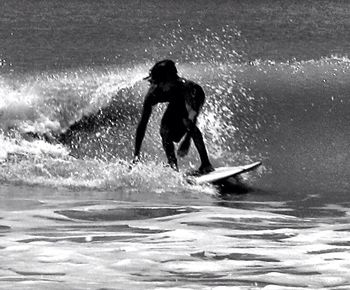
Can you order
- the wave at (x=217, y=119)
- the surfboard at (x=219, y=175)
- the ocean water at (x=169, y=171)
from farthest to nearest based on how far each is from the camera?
the wave at (x=217, y=119), the surfboard at (x=219, y=175), the ocean water at (x=169, y=171)

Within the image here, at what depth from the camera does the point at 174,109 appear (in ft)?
41.6

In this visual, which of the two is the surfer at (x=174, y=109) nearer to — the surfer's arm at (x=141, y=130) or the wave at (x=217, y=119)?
the surfer's arm at (x=141, y=130)

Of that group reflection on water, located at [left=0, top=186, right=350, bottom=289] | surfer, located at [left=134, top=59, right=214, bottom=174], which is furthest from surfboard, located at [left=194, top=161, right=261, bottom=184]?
reflection on water, located at [left=0, top=186, right=350, bottom=289]

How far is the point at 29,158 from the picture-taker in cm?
1409

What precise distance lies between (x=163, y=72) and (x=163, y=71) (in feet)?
0.06

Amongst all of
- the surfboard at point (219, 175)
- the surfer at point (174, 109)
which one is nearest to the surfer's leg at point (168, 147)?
the surfer at point (174, 109)

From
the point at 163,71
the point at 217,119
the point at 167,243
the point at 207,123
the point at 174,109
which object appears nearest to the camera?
the point at 167,243

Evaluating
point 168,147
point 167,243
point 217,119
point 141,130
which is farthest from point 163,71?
point 217,119

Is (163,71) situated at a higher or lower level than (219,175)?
higher

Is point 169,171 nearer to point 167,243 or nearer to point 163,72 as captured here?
point 163,72

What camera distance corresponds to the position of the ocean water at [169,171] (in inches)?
320

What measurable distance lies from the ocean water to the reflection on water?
13mm

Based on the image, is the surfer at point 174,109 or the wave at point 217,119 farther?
the wave at point 217,119

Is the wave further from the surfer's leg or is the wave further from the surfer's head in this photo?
the surfer's head
